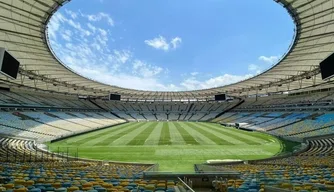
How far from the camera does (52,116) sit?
4812cm

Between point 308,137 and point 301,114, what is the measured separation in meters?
14.3

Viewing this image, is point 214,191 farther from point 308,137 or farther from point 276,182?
point 308,137

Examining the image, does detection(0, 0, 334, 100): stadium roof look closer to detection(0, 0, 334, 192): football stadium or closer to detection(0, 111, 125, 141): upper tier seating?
detection(0, 0, 334, 192): football stadium

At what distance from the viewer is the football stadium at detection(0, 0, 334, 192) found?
421 inches

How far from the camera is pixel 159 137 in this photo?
125ft

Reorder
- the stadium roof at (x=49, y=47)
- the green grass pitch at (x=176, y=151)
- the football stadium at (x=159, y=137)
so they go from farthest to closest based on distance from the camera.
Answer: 1. the green grass pitch at (x=176, y=151)
2. the stadium roof at (x=49, y=47)
3. the football stadium at (x=159, y=137)

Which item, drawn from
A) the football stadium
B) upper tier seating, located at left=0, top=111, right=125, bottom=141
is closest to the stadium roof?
the football stadium

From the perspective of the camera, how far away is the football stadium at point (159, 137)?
35.1 feet

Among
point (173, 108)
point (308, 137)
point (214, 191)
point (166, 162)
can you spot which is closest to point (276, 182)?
point (214, 191)

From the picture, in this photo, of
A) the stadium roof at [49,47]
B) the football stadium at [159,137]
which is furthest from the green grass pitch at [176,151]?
the stadium roof at [49,47]

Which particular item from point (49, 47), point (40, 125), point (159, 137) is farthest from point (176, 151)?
point (40, 125)

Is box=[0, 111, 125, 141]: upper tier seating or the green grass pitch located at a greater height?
box=[0, 111, 125, 141]: upper tier seating

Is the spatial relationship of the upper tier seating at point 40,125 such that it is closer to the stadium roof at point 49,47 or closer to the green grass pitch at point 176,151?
the green grass pitch at point 176,151

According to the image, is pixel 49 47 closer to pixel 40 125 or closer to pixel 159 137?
pixel 40 125
